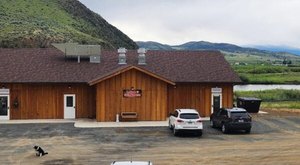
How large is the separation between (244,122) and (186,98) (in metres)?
8.75

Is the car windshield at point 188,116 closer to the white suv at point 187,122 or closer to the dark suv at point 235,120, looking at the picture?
the white suv at point 187,122

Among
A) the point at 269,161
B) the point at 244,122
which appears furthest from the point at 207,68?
the point at 269,161

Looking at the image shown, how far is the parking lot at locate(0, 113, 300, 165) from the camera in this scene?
22.5 metres

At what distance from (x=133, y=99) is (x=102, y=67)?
181 inches

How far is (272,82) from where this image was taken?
9531cm

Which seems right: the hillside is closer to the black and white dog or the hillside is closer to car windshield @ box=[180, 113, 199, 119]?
car windshield @ box=[180, 113, 199, 119]

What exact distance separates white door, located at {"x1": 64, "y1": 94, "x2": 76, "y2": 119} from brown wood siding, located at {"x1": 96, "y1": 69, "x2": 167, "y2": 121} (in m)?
2.67

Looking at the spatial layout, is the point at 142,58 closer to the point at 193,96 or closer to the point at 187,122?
the point at 193,96

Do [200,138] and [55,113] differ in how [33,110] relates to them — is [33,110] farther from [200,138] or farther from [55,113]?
[200,138]

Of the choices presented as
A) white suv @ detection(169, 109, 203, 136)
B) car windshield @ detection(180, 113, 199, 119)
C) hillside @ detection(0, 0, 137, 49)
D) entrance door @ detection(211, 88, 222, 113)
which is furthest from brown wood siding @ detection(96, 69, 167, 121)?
hillside @ detection(0, 0, 137, 49)

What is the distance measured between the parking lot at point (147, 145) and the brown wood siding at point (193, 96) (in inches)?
176

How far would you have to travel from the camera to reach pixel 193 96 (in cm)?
3831

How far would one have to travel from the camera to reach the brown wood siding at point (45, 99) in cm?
3653

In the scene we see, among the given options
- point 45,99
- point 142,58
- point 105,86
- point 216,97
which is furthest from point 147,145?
point 142,58
